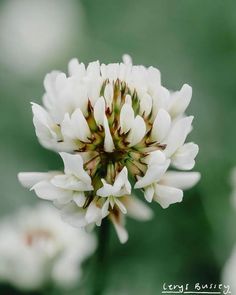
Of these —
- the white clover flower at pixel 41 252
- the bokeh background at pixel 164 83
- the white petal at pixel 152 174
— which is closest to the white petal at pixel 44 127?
the white petal at pixel 152 174

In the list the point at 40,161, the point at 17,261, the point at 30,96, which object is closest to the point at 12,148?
the point at 40,161

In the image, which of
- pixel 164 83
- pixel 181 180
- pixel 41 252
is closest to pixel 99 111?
pixel 181 180

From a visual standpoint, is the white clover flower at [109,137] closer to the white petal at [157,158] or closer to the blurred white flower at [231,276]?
the white petal at [157,158]

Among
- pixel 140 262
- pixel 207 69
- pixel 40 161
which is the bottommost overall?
pixel 140 262

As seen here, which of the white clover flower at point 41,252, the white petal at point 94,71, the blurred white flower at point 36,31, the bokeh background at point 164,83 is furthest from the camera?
the blurred white flower at point 36,31

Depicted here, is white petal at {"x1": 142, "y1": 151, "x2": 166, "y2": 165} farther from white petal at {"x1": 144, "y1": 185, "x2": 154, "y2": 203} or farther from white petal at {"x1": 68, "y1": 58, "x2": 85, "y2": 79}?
white petal at {"x1": 68, "y1": 58, "x2": 85, "y2": 79}

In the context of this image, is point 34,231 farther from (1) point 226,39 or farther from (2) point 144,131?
(1) point 226,39

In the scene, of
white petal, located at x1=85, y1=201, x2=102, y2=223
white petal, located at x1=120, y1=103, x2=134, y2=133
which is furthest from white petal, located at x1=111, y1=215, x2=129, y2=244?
white petal, located at x1=120, y1=103, x2=134, y2=133
